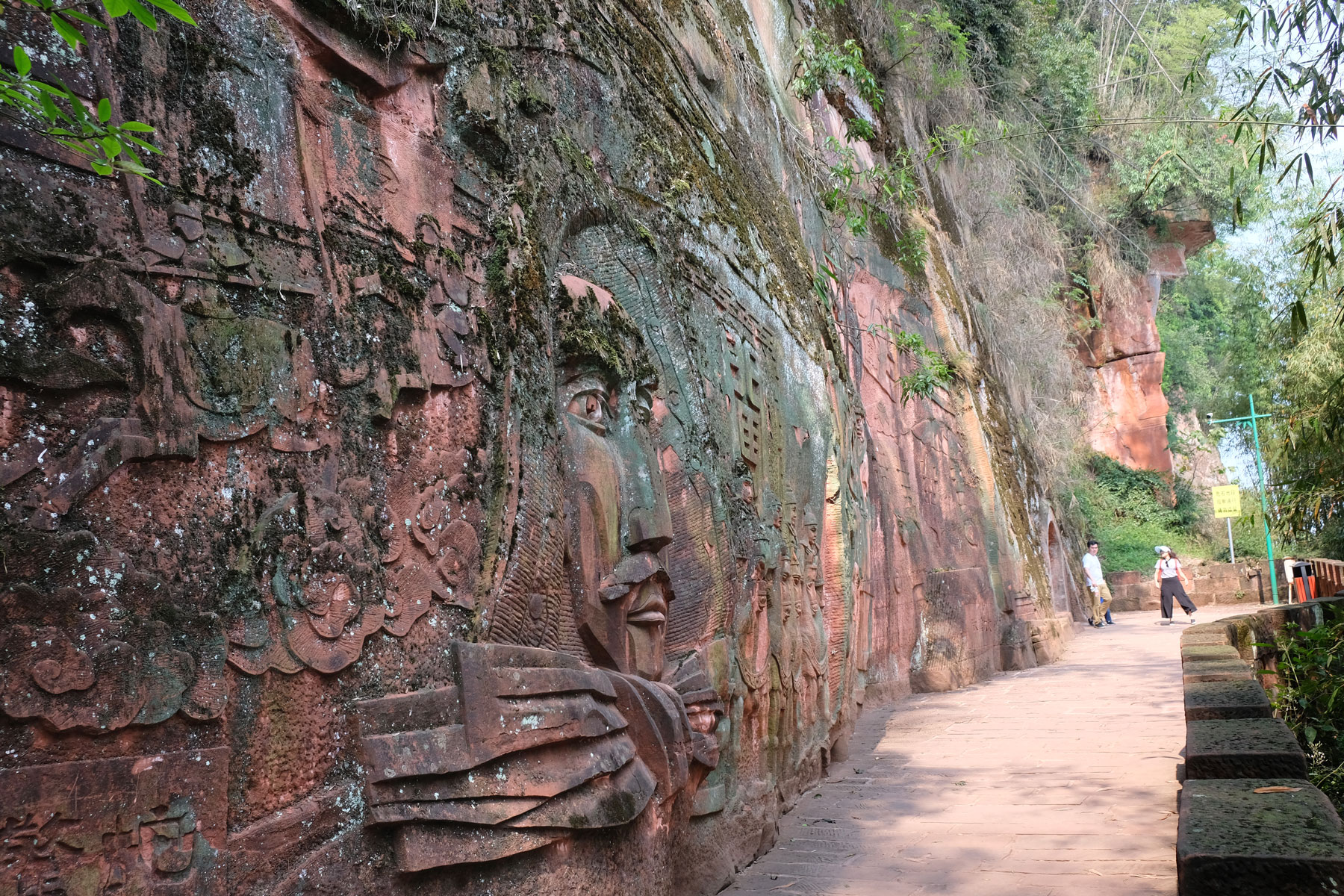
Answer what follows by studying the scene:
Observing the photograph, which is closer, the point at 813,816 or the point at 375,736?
the point at 375,736

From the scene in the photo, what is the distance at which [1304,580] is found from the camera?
13773 millimetres

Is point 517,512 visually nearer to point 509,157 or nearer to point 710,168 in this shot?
point 509,157

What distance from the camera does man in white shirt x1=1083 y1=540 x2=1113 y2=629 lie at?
1644cm

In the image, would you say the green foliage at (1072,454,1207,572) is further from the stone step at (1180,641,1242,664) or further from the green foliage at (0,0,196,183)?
the green foliage at (0,0,196,183)

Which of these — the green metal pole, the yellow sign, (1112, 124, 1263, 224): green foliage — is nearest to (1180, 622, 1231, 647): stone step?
the green metal pole

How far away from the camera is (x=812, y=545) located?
6.75 metres

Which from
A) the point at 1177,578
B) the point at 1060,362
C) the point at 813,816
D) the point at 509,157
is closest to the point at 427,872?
the point at 509,157

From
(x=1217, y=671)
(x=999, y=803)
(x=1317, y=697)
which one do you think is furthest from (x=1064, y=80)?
(x=999, y=803)

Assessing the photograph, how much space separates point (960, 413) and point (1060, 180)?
842 cm

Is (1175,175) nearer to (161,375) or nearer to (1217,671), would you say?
(1217,671)

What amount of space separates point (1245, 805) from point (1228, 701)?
167 cm

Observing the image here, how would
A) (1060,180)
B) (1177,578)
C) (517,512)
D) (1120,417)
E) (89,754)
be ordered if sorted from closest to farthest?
(89,754), (517,512), (1177,578), (1060,180), (1120,417)

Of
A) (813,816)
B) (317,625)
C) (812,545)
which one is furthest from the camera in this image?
(812,545)

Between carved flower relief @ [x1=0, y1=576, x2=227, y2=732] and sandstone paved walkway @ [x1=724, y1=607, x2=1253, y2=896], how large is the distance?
9.57 ft
